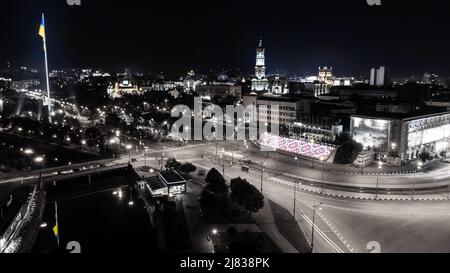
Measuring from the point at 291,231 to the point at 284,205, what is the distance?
370cm

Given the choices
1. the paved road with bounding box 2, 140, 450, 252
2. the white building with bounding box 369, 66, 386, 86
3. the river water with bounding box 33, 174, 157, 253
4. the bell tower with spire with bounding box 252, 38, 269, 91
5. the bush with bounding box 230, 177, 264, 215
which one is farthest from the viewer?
the white building with bounding box 369, 66, 386, 86

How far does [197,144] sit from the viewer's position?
40.1 meters

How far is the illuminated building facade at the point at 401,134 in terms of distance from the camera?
32.0 metres

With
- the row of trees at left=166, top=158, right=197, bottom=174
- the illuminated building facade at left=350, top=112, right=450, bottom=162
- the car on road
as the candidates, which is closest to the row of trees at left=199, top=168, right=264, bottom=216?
the row of trees at left=166, top=158, right=197, bottom=174

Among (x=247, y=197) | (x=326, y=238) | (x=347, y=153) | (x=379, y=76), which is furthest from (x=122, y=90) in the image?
(x=326, y=238)

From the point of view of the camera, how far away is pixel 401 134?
31.8 meters

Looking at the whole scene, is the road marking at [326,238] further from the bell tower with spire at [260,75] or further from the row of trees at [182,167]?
the bell tower with spire at [260,75]

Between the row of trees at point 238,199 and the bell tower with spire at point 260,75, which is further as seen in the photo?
the bell tower with spire at point 260,75

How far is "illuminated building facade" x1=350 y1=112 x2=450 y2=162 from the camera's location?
105 ft

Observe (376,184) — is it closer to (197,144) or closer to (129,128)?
(197,144)

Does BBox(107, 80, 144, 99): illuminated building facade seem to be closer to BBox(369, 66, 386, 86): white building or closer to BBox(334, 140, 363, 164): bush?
BBox(369, 66, 386, 86): white building

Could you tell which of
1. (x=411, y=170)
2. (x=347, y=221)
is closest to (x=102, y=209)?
(x=347, y=221)

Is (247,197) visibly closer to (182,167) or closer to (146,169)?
(182,167)

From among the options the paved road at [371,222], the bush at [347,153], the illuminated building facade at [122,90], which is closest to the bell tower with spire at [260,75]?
the illuminated building facade at [122,90]
